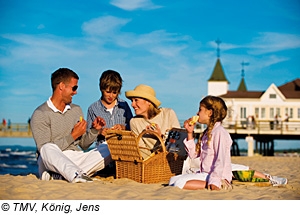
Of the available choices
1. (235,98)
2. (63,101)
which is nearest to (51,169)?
(63,101)

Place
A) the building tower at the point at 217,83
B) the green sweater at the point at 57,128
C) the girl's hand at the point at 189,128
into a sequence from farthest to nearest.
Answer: the building tower at the point at 217,83
the green sweater at the point at 57,128
the girl's hand at the point at 189,128

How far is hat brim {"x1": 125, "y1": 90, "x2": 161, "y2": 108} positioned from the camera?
5453 millimetres

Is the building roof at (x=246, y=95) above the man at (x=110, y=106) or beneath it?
above

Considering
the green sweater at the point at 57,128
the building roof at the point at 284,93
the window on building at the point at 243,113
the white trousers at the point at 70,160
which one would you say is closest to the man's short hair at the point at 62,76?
the green sweater at the point at 57,128

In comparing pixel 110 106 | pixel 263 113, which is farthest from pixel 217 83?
pixel 110 106

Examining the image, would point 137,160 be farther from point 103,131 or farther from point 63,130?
point 63,130

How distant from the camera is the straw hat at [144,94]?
5.47 meters

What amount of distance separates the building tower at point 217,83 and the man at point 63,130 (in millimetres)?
39804

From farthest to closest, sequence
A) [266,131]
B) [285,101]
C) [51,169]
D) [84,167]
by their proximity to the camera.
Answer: [285,101] → [266,131] → [84,167] → [51,169]

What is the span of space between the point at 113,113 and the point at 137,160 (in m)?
1.53

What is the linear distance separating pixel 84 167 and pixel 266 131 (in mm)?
26872

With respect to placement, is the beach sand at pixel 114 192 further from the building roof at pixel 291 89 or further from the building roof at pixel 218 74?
the building roof at pixel 218 74
